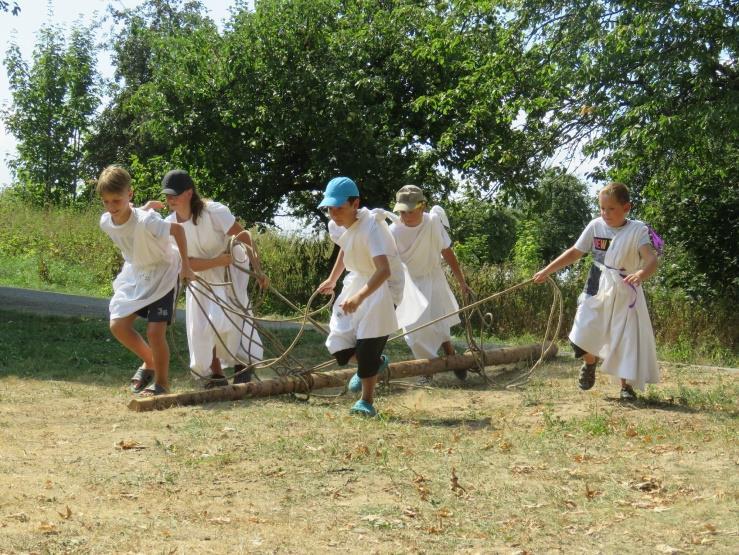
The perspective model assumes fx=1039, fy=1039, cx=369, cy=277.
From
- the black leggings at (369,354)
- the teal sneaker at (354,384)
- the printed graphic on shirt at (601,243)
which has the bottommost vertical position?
the teal sneaker at (354,384)

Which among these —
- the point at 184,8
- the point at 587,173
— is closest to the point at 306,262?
the point at 587,173

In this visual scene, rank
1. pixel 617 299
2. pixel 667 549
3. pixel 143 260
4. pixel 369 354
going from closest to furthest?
pixel 667 549 → pixel 369 354 → pixel 143 260 → pixel 617 299

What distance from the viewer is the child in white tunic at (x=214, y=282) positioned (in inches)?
321

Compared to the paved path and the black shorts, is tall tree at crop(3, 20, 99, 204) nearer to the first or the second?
the paved path

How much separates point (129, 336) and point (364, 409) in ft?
6.69

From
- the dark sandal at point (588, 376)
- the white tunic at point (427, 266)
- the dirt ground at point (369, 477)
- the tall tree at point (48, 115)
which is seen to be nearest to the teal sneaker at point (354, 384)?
the dirt ground at point (369, 477)

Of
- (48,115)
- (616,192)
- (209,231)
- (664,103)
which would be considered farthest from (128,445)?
(48,115)

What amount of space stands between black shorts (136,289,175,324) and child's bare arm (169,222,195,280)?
0.33 m

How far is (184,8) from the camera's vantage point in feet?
144

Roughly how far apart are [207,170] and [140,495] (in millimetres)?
15020

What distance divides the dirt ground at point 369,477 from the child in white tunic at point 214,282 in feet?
2.28

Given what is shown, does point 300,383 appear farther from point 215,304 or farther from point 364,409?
point 364,409

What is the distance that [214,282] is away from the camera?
8445 mm

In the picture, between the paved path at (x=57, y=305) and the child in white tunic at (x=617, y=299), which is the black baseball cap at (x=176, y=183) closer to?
the child in white tunic at (x=617, y=299)
